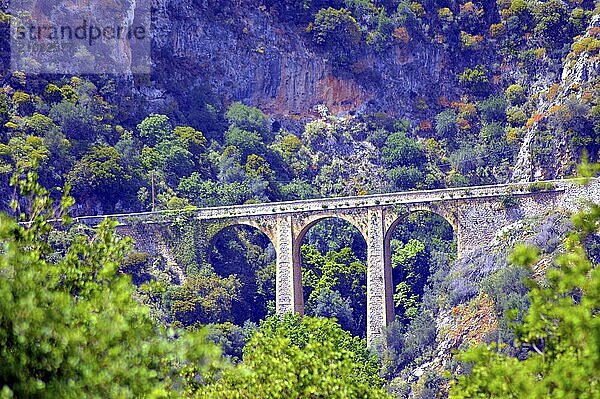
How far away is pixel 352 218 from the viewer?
→ 65562 millimetres

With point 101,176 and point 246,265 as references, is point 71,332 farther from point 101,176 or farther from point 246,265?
point 246,265

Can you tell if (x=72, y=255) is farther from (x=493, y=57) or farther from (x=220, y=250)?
(x=493, y=57)

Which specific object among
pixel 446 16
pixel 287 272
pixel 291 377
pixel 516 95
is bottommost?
pixel 291 377

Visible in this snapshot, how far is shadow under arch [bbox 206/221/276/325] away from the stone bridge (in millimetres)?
1949

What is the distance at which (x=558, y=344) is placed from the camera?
17922mm

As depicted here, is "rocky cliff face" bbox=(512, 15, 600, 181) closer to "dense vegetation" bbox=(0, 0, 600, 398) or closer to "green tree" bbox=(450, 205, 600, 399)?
"dense vegetation" bbox=(0, 0, 600, 398)

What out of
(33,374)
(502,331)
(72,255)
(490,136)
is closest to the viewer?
(33,374)

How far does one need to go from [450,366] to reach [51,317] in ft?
141

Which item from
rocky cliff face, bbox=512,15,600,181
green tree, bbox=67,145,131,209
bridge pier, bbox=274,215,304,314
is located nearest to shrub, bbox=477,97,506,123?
rocky cliff face, bbox=512,15,600,181

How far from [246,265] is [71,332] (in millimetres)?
56430

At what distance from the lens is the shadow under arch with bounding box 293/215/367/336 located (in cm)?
6925

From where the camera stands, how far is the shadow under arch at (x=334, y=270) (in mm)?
69250

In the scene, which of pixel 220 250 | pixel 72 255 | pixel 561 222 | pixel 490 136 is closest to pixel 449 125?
pixel 490 136

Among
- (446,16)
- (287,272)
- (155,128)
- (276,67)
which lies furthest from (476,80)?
(287,272)
